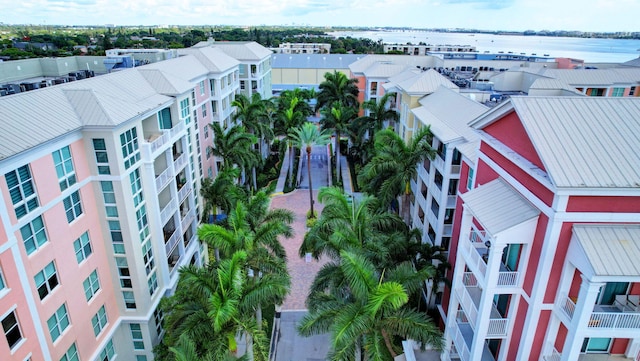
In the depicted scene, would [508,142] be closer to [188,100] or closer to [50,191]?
[50,191]

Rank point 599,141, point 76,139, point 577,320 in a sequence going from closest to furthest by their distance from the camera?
point 577,320
point 599,141
point 76,139

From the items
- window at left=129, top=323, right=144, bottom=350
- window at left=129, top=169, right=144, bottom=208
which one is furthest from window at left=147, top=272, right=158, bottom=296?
window at left=129, top=169, right=144, bottom=208

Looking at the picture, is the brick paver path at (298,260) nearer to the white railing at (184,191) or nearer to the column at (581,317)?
the white railing at (184,191)

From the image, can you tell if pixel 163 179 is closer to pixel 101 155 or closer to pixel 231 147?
pixel 101 155

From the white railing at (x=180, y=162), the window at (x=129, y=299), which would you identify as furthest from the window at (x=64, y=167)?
the white railing at (x=180, y=162)

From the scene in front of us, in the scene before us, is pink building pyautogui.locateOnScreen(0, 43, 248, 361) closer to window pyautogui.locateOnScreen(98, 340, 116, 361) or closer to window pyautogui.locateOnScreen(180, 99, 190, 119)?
window pyautogui.locateOnScreen(98, 340, 116, 361)

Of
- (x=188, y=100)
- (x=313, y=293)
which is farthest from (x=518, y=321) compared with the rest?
(x=188, y=100)

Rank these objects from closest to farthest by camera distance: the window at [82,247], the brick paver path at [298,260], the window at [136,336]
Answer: the window at [82,247]
the window at [136,336]
the brick paver path at [298,260]
